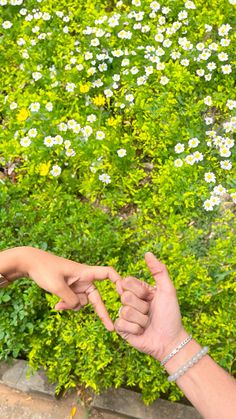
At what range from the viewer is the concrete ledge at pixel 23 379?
3.38 meters

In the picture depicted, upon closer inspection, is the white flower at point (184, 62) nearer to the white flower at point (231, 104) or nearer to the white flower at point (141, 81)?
the white flower at point (141, 81)

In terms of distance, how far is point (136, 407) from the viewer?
328 cm

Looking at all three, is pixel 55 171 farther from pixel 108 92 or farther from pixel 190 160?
pixel 190 160

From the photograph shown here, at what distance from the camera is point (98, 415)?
339cm

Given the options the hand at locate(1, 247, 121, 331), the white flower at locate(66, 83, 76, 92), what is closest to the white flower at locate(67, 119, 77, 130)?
the white flower at locate(66, 83, 76, 92)

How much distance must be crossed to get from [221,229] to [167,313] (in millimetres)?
1429

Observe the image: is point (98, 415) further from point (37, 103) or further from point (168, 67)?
point (168, 67)

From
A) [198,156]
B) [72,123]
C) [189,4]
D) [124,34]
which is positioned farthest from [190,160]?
[189,4]

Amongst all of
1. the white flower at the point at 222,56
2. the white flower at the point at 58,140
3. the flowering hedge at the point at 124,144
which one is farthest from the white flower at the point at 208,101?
the white flower at the point at 58,140

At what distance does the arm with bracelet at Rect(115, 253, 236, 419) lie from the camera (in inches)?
79.3

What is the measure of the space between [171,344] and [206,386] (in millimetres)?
232

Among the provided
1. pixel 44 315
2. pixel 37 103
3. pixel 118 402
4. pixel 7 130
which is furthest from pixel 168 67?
pixel 118 402

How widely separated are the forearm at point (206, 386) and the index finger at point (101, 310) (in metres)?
0.32

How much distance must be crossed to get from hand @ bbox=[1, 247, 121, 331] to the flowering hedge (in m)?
0.92
